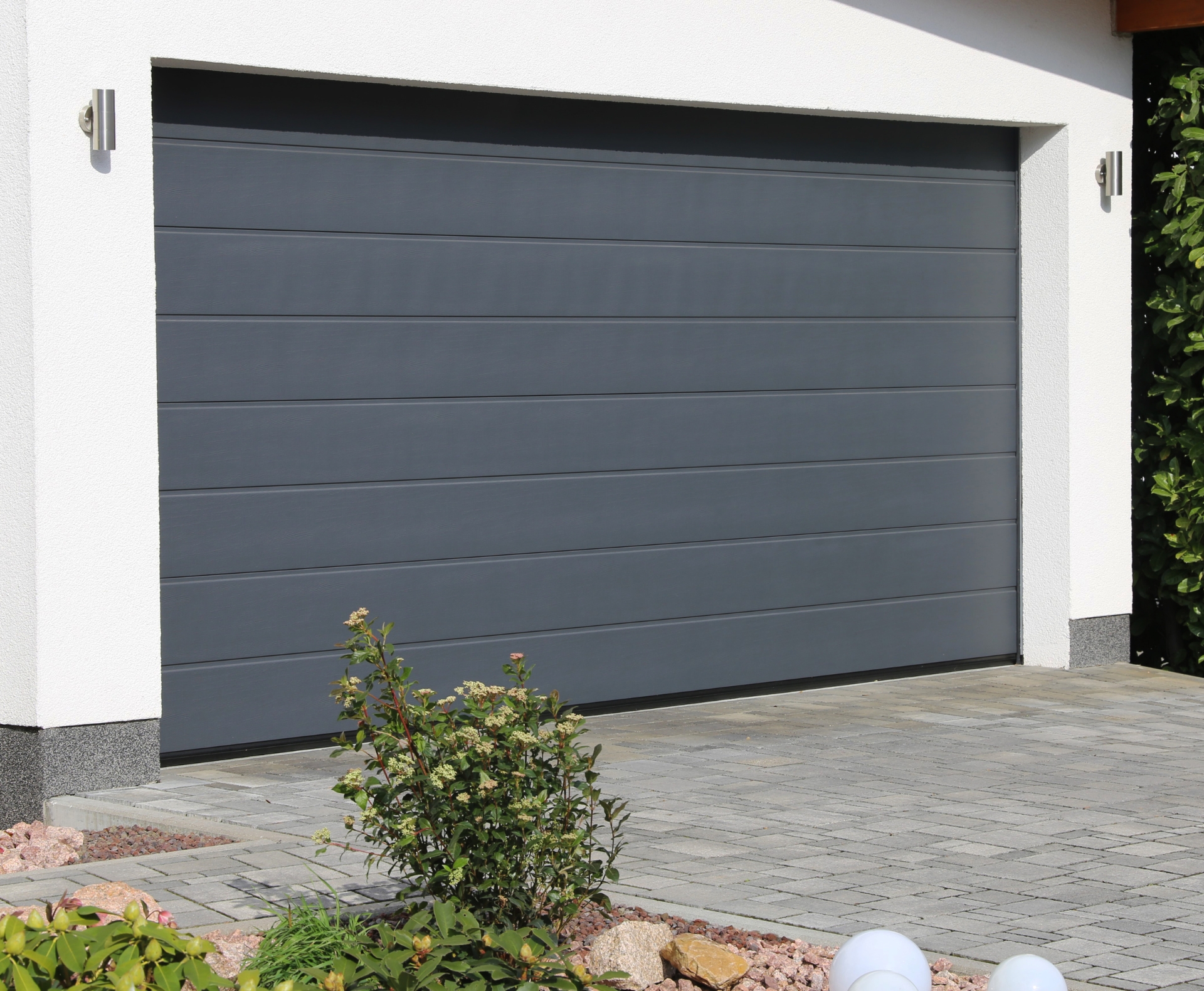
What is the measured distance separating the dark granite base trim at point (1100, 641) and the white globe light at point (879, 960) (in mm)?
5748

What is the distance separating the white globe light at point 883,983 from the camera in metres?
3.05

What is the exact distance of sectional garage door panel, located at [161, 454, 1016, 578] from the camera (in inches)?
263

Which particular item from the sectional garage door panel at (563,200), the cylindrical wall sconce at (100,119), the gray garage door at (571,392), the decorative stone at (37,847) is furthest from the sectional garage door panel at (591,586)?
the cylindrical wall sconce at (100,119)

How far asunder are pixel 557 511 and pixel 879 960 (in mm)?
4303

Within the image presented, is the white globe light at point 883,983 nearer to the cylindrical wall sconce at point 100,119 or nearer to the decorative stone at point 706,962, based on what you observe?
the decorative stone at point 706,962

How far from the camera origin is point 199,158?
6566 millimetres

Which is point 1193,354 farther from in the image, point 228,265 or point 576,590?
point 228,265

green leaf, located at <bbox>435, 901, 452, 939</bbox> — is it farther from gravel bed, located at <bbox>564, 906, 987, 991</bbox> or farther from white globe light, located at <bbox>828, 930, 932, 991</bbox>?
white globe light, located at <bbox>828, 930, 932, 991</bbox>

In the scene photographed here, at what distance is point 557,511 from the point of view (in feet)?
24.5

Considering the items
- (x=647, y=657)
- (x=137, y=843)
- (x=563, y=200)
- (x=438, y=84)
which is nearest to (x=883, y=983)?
(x=137, y=843)

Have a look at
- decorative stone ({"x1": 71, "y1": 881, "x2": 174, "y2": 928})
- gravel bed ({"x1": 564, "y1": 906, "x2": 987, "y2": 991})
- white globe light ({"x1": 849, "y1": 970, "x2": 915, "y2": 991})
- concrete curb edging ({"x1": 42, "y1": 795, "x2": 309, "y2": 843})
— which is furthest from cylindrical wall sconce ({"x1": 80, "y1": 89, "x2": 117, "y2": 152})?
white globe light ({"x1": 849, "y1": 970, "x2": 915, "y2": 991})

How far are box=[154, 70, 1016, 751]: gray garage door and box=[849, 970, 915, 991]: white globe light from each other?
405 centimetres

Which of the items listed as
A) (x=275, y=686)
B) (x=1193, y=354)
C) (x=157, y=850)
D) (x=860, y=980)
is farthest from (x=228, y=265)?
(x=1193, y=354)

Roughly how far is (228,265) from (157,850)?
2548 millimetres
